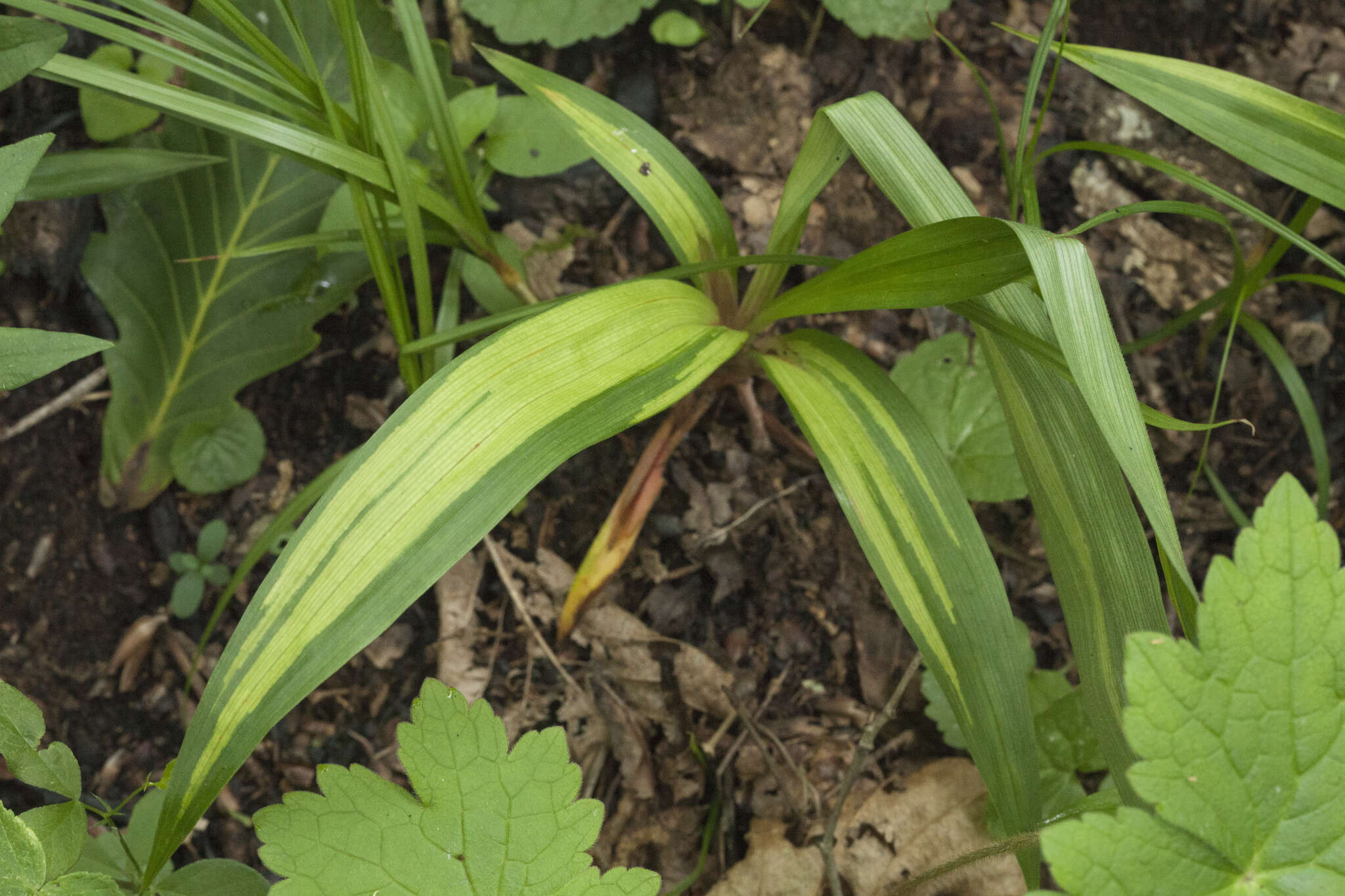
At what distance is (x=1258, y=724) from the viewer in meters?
0.69

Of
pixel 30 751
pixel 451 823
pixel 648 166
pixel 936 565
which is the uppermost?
pixel 648 166

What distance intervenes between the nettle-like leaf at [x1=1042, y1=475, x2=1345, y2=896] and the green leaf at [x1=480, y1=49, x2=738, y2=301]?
0.69 metres

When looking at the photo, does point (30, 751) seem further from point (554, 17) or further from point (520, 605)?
point (554, 17)

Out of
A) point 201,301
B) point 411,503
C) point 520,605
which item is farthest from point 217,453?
point 411,503

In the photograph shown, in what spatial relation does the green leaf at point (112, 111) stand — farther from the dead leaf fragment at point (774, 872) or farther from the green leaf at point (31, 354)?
the dead leaf fragment at point (774, 872)

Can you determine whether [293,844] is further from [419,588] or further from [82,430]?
[82,430]

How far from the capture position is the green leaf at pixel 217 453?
1392 millimetres

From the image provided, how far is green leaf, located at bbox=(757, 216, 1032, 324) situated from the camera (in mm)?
772

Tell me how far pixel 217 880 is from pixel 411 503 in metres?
0.56

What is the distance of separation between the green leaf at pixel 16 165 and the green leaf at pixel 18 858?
1.89 ft

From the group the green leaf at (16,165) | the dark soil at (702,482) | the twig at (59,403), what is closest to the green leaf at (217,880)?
the dark soil at (702,482)

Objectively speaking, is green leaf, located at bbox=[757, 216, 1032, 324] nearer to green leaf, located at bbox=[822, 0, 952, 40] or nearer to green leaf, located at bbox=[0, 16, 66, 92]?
green leaf, located at bbox=[822, 0, 952, 40]

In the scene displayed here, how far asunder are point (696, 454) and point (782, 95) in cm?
73

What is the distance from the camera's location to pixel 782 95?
159 centimetres
